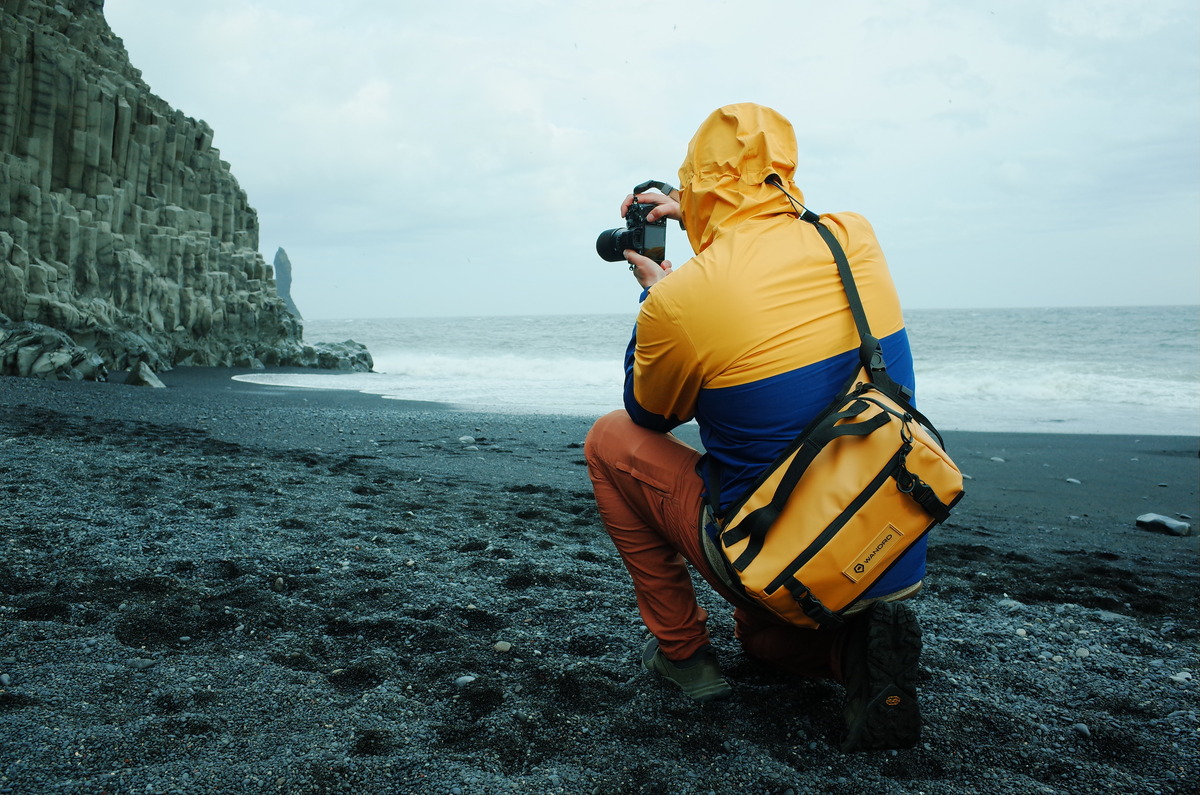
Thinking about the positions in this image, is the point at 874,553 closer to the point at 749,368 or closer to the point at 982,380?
the point at 749,368

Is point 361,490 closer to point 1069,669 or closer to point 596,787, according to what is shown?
point 596,787

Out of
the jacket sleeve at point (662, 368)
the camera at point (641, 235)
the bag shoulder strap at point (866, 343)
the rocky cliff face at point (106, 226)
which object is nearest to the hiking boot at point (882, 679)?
the bag shoulder strap at point (866, 343)

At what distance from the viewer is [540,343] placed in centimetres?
3681

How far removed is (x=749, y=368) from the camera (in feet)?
5.66

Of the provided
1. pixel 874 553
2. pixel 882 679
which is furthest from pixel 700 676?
A: pixel 874 553

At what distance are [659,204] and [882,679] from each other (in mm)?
1466

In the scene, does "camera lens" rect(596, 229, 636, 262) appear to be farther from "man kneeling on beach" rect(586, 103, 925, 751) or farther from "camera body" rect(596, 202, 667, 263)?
"man kneeling on beach" rect(586, 103, 925, 751)

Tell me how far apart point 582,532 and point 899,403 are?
7.89ft

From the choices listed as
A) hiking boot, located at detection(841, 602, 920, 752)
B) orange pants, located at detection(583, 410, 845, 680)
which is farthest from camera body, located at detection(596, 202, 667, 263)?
hiking boot, located at detection(841, 602, 920, 752)

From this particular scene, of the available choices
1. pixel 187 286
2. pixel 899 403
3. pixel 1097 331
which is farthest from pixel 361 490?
pixel 1097 331

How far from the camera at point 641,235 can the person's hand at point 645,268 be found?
0.03 m

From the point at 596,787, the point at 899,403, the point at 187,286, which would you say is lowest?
the point at 596,787

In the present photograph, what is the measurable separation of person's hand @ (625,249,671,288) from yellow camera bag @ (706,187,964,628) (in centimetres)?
72

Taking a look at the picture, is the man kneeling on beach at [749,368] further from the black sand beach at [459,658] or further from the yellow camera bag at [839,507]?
the black sand beach at [459,658]
